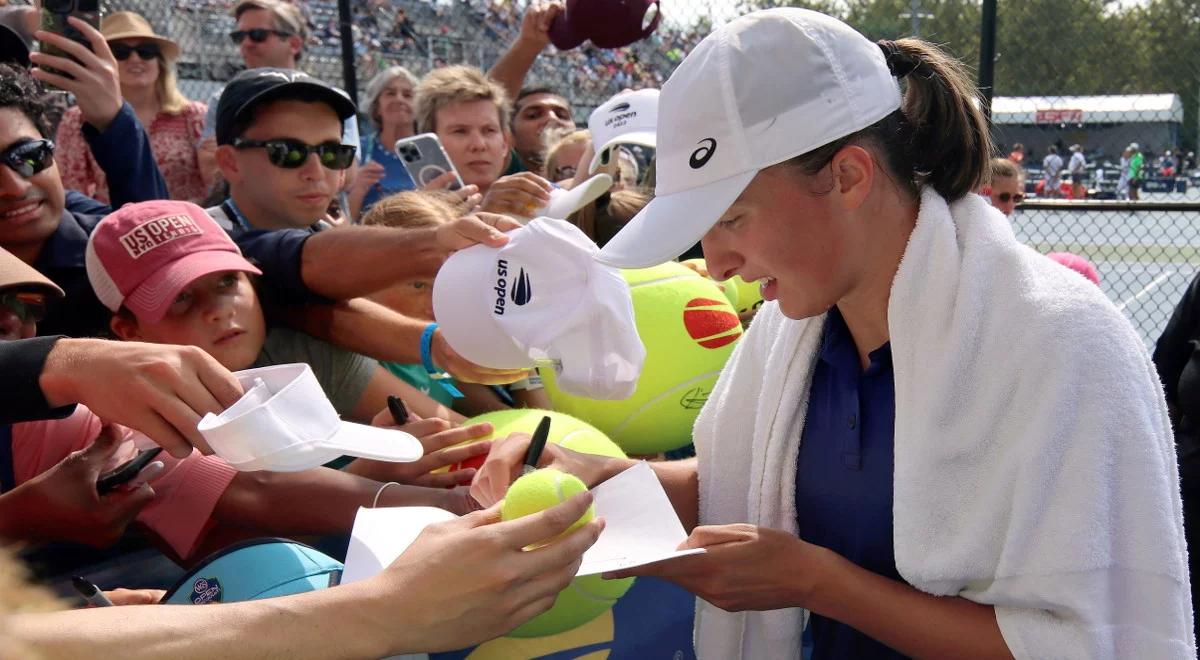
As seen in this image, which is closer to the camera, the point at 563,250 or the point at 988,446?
the point at 988,446

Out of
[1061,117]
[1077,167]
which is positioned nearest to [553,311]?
[1061,117]

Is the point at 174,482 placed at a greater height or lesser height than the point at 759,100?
lesser

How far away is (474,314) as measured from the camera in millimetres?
2178

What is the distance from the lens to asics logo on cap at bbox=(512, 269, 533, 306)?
2.17 meters

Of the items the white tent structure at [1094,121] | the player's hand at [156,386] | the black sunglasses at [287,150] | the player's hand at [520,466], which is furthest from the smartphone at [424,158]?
the white tent structure at [1094,121]

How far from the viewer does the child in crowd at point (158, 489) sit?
1825 mm

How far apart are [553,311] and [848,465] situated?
2.36ft

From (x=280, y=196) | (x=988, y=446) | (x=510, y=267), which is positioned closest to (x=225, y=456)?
(x=510, y=267)

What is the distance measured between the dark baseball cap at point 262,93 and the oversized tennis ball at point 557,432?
110cm

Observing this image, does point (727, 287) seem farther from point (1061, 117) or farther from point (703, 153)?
point (1061, 117)

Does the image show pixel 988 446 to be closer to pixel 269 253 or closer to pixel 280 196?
pixel 269 253

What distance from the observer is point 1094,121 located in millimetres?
12750

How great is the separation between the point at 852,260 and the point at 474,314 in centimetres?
87

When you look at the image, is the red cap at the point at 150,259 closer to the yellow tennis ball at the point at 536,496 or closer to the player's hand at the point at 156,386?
the player's hand at the point at 156,386
